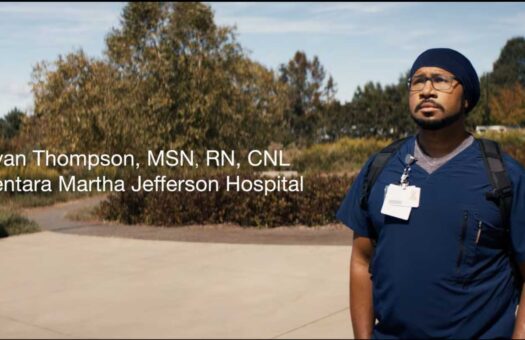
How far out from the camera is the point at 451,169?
224 cm

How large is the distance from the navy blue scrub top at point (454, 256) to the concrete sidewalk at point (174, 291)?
2.77 meters

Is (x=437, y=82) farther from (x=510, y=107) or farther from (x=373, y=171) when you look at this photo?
(x=510, y=107)

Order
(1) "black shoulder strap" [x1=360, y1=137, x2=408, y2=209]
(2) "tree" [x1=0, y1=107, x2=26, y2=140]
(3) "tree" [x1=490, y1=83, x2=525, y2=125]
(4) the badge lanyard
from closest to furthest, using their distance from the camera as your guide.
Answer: (4) the badge lanyard → (1) "black shoulder strap" [x1=360, y1=137, x2=408, y2=209] → (2) "tree" [x1=0, y1=107, x2=26, y2=140] → (3) "tree" [x1=490, y1=83, x2=525, y2=125]

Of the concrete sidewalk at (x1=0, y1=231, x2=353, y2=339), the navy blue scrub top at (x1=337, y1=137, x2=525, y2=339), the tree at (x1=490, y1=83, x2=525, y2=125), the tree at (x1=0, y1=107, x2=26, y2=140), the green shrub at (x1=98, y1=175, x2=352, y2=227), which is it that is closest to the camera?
the navy blue scrub top at (x1=337, y1=137, x2=525, y2=339)

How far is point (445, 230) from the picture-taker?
2.16 m

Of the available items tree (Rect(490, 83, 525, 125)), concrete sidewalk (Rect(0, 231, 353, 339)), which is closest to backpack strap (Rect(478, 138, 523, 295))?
concrete sidewalk (Rect(0, 231, 353, 339))

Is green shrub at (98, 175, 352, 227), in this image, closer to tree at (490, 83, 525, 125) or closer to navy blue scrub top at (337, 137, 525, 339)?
navy blue scrub top at (337, 137, 525, 339)

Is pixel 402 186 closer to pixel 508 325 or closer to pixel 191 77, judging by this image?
pixel 508 325

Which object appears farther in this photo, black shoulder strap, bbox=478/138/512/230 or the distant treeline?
the distant treeline

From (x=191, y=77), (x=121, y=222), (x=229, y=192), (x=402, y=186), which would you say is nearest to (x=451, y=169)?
(x=402, y=186)

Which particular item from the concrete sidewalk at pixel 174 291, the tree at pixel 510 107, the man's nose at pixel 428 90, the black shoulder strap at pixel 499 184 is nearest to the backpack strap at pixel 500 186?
the black shoulder strap at pixel 499 184

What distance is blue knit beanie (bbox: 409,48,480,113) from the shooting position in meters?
2.26

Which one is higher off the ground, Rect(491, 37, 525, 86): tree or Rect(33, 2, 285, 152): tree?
Rect(491, 37, 525, 86): tree

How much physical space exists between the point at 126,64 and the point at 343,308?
18.3 metres
